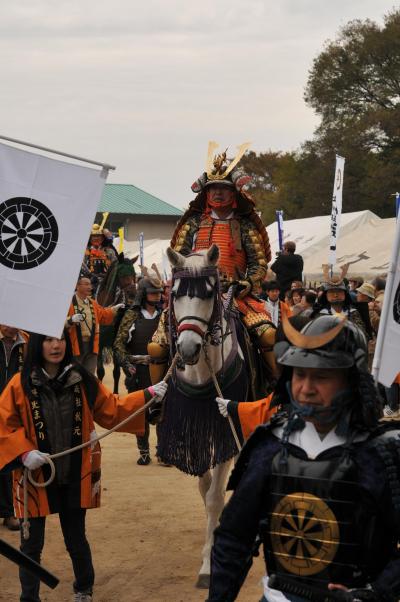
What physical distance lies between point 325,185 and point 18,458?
37846mm

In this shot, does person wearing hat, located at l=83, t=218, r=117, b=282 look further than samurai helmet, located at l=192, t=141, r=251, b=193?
Yes

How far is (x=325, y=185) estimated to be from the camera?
1682 inches

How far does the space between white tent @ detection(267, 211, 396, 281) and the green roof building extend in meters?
51.7

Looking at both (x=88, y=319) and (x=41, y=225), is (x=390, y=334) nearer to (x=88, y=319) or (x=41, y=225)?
(x=41, y=225)

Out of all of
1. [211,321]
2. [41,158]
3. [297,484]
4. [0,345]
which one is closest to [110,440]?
[0,345]

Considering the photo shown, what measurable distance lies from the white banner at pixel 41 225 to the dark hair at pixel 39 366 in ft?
0.90

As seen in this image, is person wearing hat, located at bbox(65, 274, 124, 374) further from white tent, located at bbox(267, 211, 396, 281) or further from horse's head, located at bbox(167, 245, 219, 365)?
white tent, located at bbox(267, 211, 396, 281)

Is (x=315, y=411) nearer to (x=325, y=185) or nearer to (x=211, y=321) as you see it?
(x=211, y=321)

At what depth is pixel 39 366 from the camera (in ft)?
19.5

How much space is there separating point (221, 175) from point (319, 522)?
5661mm

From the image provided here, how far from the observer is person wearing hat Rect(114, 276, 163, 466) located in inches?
442

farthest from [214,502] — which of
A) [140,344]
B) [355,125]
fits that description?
[355,125]

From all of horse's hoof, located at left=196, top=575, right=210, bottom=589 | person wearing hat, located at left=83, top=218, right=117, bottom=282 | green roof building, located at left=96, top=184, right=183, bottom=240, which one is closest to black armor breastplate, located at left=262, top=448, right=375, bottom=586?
horse's hoof, located at left=196, top=575, right=210, bottom=589

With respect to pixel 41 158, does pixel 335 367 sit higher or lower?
lower
